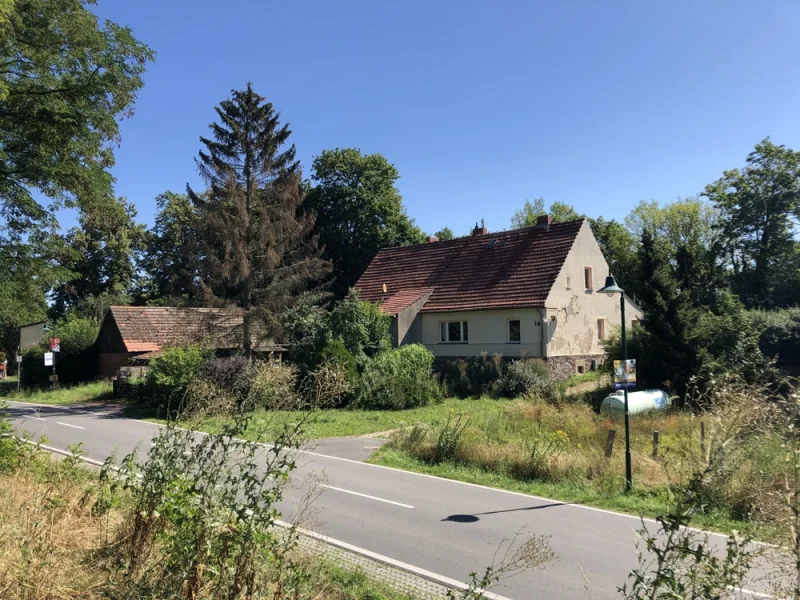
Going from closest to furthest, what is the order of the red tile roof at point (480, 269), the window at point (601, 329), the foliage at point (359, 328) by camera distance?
1. the foliage at point (359, 328)
2. the red tile roof at point (480, 269)
3. the window at point (601, 329)

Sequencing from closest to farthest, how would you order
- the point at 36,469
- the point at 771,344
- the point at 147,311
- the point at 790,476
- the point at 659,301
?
the point at 790,476 < the point at 36,469 < the point at 659,301 < the point at 771,344 < the point at 147,311

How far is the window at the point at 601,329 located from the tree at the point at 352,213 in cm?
2069

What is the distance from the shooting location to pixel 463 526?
868 cm

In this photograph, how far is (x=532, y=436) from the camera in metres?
14.6

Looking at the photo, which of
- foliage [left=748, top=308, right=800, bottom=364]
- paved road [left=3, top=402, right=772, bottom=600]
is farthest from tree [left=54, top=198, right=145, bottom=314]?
foliage [left=748, top=308, right=800, bottom=364]

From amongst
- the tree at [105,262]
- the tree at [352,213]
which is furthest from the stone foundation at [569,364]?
the tree at [105,262]

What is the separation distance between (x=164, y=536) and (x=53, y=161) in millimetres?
7601

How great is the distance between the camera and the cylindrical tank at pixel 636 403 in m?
18.9

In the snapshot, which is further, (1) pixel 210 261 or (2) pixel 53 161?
(1) pixel 210 261

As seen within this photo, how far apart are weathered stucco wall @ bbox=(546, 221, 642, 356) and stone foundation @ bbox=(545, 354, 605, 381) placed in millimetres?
222

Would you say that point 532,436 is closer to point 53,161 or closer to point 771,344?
point 53,161

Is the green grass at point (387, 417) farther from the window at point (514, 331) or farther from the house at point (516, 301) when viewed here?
the house at point (516, 301)

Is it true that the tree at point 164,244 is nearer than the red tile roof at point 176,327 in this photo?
No

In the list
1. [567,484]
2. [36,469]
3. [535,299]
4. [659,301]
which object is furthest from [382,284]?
[36,469]
